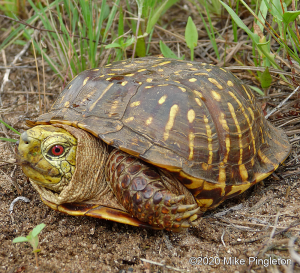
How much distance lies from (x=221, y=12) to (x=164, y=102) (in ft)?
7.35

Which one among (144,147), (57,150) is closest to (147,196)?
(144,147)

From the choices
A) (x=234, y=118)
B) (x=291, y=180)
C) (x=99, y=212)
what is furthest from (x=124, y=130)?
(x=291, y=180)

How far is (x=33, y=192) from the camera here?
7.34 ft

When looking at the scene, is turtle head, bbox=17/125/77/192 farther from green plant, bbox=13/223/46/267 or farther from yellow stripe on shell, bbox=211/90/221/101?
yellow stripe on shell, bbox=211/90/221/101

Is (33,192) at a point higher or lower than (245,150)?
lower

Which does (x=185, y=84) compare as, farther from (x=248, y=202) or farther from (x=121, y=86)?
(x=248, y=202)

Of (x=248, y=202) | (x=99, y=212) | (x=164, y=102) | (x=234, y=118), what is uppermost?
(x=164, y=102)

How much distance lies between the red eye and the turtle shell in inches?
7.2

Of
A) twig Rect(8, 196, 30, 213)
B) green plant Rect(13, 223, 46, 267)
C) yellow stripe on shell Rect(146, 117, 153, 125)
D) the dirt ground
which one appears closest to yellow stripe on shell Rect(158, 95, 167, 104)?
yellow stripe on shell Rect(146, 117, 153, 125)

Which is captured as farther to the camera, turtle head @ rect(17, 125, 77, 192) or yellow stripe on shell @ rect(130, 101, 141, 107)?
yellow stripe on shell @ rect(130, 101, 141, 107)

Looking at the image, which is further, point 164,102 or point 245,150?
point 245,150

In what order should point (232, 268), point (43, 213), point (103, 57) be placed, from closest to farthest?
1. point (232, 268)
2. point (43, 213)
3. point (103, 57)

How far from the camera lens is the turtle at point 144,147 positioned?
5.78 feet

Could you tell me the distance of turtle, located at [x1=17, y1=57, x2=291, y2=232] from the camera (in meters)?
1.76
